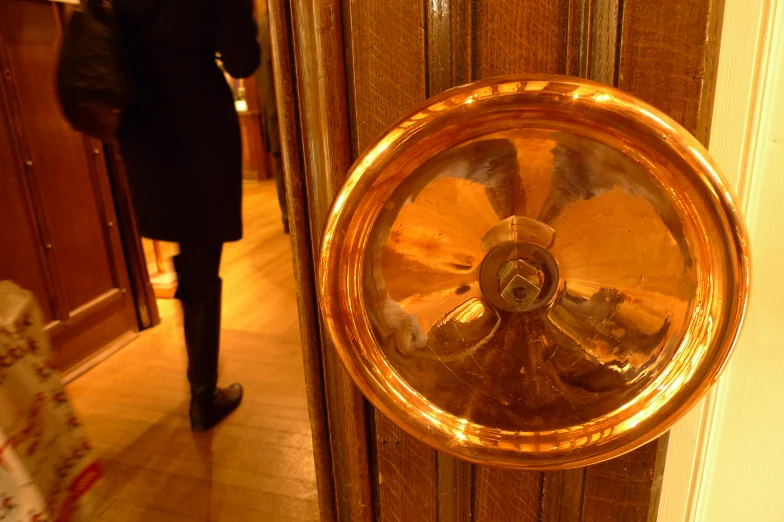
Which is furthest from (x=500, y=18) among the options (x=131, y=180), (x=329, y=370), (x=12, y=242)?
(x=12, y=242)

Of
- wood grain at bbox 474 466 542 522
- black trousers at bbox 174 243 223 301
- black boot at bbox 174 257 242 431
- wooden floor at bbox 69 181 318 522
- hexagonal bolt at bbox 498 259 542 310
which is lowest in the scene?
wooden floor at bbox 69 181 318 522

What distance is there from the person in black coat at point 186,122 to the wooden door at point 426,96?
2.53 ft

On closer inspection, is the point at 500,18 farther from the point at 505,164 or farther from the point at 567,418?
the point at 567,418

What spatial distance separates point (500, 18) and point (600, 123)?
0.57ft

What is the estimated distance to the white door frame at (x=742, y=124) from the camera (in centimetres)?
54

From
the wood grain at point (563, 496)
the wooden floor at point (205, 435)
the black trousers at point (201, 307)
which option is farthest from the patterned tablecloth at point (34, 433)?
the wood grain at point (563, 496)

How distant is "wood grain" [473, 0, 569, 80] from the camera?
529 mm

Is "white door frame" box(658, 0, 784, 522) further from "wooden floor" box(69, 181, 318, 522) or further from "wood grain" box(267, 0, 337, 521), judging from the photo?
"wooden floor" box(69, 181, 318, 522)

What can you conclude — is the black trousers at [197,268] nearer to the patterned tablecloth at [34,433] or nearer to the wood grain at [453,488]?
the patterned tablecloth at [34,433]

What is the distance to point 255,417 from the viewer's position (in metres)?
1.75

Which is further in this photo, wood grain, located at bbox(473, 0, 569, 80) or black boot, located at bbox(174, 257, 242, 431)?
black boot, located at bbox(174, 257, 242, 431)

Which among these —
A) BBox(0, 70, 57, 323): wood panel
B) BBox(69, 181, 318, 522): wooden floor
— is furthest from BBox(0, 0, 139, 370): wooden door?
BBox(69, 181, 318, 522): wooden floor

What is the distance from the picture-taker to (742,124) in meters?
0.57

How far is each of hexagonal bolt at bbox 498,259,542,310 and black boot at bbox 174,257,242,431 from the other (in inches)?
46.3
